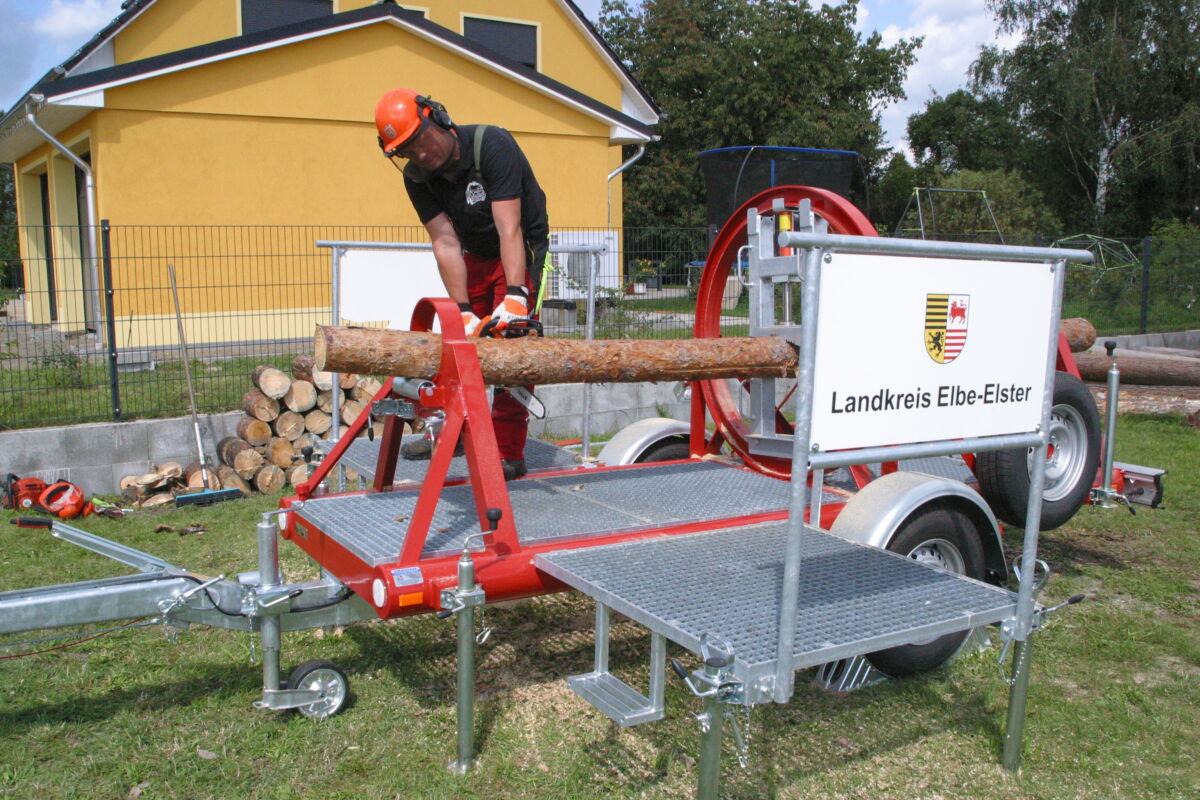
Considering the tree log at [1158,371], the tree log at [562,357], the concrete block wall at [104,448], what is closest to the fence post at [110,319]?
the concrete block wall at [104,448]

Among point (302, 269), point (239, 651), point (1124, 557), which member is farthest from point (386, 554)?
point (302, 269)

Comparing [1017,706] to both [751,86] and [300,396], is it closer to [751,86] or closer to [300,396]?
[300,396]

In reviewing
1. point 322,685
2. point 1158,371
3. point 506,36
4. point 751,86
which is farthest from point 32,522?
point 751,86

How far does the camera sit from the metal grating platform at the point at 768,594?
2678 millimetres

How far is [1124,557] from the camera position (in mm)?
5641

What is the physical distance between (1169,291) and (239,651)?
17.5m

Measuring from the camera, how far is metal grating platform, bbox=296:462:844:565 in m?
3.66

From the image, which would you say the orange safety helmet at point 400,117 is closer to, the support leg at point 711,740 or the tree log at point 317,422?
the support leg at point 711,740

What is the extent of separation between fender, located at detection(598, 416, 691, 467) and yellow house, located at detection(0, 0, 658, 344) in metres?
6.15

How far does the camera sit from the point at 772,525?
404 centimetres

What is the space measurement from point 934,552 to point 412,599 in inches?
83.0

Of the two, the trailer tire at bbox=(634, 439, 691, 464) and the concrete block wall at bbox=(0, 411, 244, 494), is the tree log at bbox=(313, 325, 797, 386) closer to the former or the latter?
the trailer tire at bbox=(634, 439, 691, 464)

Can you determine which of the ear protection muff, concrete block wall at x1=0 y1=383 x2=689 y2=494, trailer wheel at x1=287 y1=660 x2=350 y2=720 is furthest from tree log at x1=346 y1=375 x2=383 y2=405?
trailer wheel at x1=287 y1=660 x2=350 y2=720

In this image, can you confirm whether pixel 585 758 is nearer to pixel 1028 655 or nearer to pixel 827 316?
pixel 1028 655
